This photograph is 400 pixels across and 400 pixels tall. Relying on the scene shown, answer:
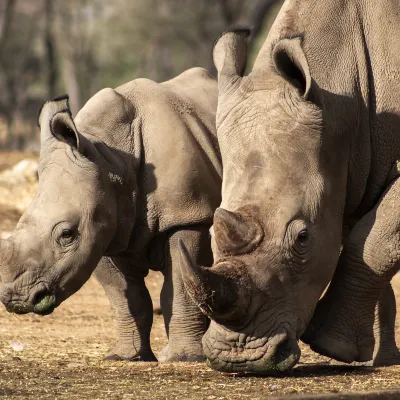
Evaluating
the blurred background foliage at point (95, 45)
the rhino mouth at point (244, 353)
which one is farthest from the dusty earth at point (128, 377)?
the blurred background foliage at point (95, 45)

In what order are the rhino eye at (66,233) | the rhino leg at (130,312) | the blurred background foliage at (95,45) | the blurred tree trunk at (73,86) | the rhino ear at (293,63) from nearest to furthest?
1. the rhino ear at (293,63)
2. the rhino eye at (66,233)
3. the rhino leg at (130,312)
4. the blurred tree trunk at (73,86)
5. the blurred background foliage at (95,45)

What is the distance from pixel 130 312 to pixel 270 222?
2.77 meters

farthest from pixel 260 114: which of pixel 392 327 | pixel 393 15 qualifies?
pixel 392 327

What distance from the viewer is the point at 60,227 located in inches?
307

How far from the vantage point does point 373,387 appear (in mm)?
6020

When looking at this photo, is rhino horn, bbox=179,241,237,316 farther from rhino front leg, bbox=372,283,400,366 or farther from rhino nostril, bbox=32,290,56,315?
rhino front leg, bbox=372,283,400,366

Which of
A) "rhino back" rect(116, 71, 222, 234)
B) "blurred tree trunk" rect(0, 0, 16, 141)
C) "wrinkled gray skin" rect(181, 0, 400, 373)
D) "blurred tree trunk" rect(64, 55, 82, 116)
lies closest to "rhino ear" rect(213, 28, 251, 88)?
"wrinkled gray skin" rect(181, 0, 400, 373)

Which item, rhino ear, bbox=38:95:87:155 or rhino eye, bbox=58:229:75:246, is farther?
rhino ear, bbox=38:95:87:155

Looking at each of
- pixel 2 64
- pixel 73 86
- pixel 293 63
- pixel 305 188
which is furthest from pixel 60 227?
pixel 2 64

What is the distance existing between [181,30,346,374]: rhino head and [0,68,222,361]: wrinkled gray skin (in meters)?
1.37

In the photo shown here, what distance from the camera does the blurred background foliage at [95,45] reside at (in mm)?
36844

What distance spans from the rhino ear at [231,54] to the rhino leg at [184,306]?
4.75 feet

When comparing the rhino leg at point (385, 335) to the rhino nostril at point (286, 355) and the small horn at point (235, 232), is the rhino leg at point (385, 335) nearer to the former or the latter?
the rhino nostril at point (286, 355)

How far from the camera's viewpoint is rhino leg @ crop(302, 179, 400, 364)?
671cm
